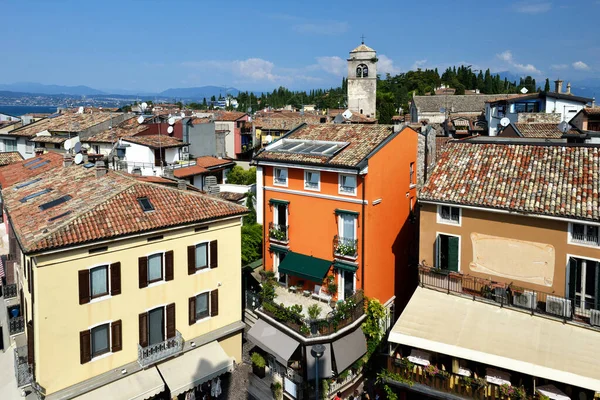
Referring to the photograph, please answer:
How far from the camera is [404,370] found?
17.3 metres

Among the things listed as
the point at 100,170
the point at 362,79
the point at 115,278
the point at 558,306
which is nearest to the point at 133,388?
the point at 115,278

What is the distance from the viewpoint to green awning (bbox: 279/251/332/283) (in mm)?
22828

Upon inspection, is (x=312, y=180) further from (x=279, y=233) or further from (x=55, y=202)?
(x=55, y=202)

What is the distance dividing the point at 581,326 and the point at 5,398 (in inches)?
848

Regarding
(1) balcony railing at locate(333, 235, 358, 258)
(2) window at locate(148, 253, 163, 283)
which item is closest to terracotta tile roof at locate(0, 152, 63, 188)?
(2) window at locate(148, 253, 163, 283)

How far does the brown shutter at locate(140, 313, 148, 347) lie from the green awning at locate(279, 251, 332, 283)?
288 inches

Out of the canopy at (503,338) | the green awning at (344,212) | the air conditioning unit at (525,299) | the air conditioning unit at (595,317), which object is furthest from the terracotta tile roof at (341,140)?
the air conditioning unit at (595,317)

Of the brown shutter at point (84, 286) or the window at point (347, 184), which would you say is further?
the window at point (347, 184)

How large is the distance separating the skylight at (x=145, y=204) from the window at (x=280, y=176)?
7.33m

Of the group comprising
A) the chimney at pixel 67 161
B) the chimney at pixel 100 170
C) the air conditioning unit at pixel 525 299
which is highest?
the chimney at pixel 67 161

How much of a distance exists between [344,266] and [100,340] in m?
11.0

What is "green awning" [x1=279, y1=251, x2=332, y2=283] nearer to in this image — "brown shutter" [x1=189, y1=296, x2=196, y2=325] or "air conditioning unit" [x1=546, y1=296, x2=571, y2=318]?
"brown shutter" [x1=189, y1=296, x2=196, y2=325]

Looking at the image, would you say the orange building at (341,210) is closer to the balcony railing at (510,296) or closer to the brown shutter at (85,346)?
the balcony railing at (510,296)

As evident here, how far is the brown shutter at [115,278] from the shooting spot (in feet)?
59.3
